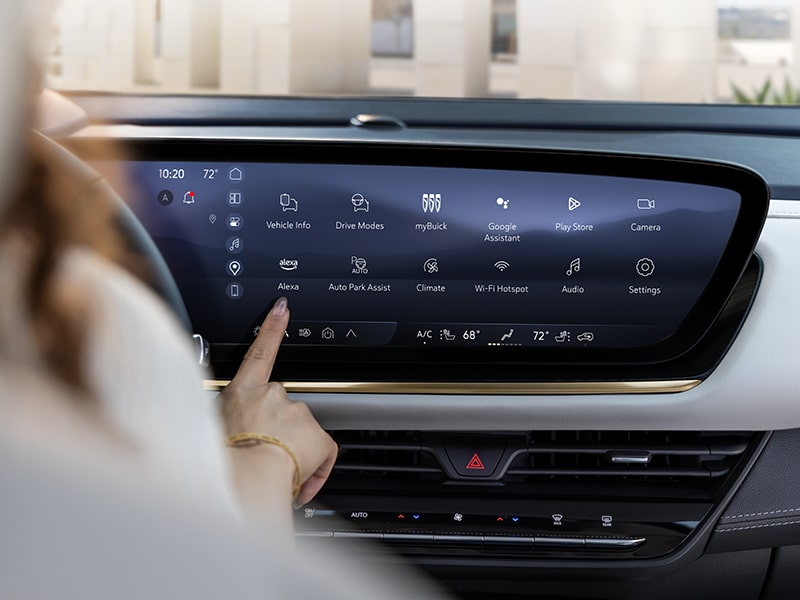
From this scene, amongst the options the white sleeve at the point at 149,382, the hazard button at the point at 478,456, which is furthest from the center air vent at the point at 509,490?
the white sleeve at the point at 149,382

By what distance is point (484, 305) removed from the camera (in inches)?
62.6

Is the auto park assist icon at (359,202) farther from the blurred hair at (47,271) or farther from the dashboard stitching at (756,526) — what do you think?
the blurred hair at (47,271)

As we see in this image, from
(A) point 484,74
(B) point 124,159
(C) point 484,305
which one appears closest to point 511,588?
(C) point 484,305

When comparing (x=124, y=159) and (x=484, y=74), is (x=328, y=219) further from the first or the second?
(x=484, y=74)

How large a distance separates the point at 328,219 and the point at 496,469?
47 cm

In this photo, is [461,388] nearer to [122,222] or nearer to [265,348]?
[265,348]

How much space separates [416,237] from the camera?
1.58 meters

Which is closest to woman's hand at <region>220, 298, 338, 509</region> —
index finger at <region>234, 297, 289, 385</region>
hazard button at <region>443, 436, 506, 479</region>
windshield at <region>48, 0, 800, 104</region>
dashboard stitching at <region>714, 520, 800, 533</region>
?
index finger at <region>234, 297, 289, 385</region>

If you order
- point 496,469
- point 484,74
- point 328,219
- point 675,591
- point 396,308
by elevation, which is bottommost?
point 675,591

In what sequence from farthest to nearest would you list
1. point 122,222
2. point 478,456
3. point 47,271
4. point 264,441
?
point 478,456 → point 264,441 → point 122,222 → point 47,271

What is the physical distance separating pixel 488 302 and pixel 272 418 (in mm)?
395

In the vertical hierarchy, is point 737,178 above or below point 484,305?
above

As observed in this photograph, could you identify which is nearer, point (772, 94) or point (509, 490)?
point (509, 490)

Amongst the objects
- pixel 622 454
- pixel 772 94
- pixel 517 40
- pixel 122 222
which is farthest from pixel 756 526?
pixel 517 40
